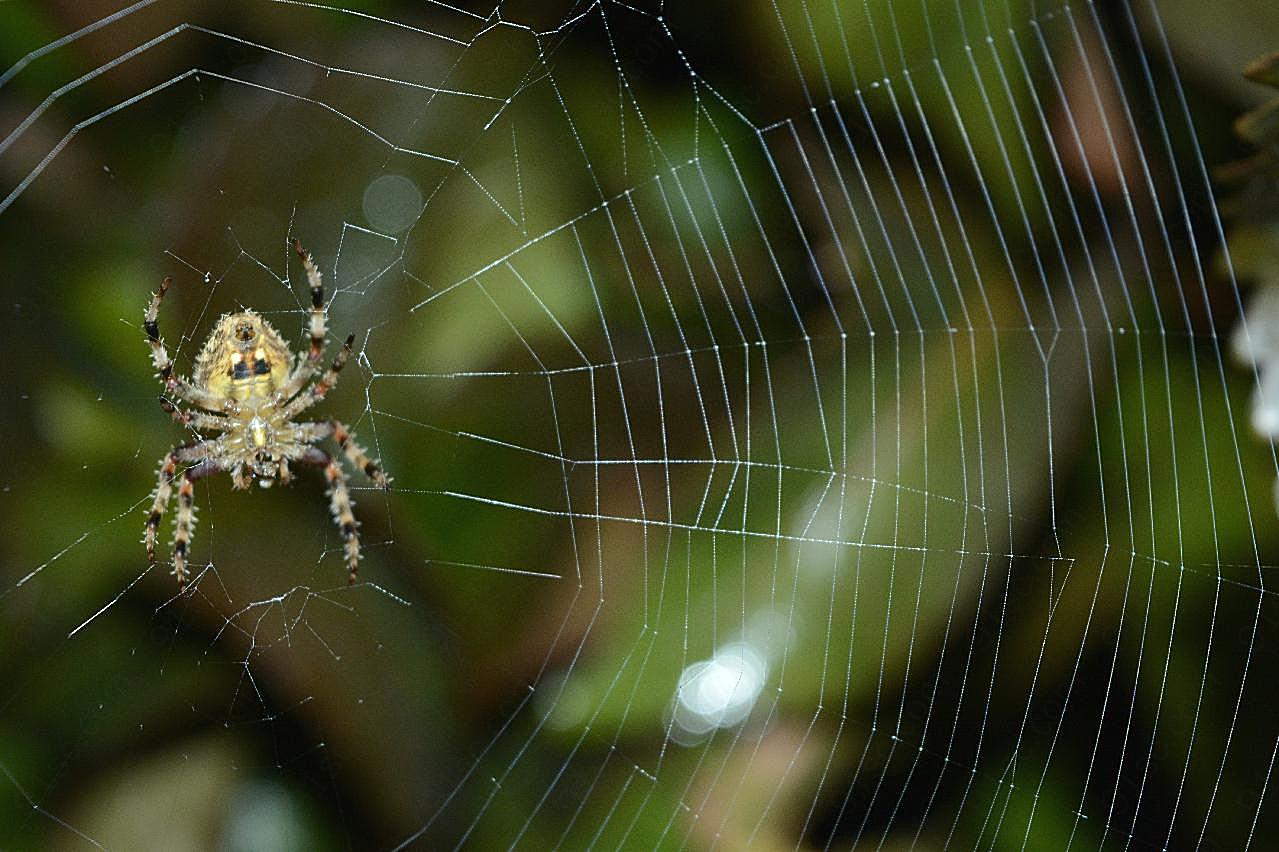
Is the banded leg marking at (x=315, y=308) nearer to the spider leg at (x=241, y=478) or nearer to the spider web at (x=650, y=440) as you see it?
the spider web at (x=650, y=440)

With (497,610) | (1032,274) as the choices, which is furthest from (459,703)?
(1032,274)

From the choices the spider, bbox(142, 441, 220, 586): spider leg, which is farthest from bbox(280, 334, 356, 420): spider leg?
bbox(142, 441, 220, 586): spider leg

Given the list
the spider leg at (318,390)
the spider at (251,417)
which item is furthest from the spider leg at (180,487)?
the spider leg at (318,390)

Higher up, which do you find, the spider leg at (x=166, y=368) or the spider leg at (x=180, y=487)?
the spider leg at (x=166, y=368)

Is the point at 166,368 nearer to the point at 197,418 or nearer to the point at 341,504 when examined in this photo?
the point at 197,418

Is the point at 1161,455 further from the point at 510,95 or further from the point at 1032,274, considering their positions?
the point at 510,95

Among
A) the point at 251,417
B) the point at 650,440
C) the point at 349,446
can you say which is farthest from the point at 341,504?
the point at 650,440
